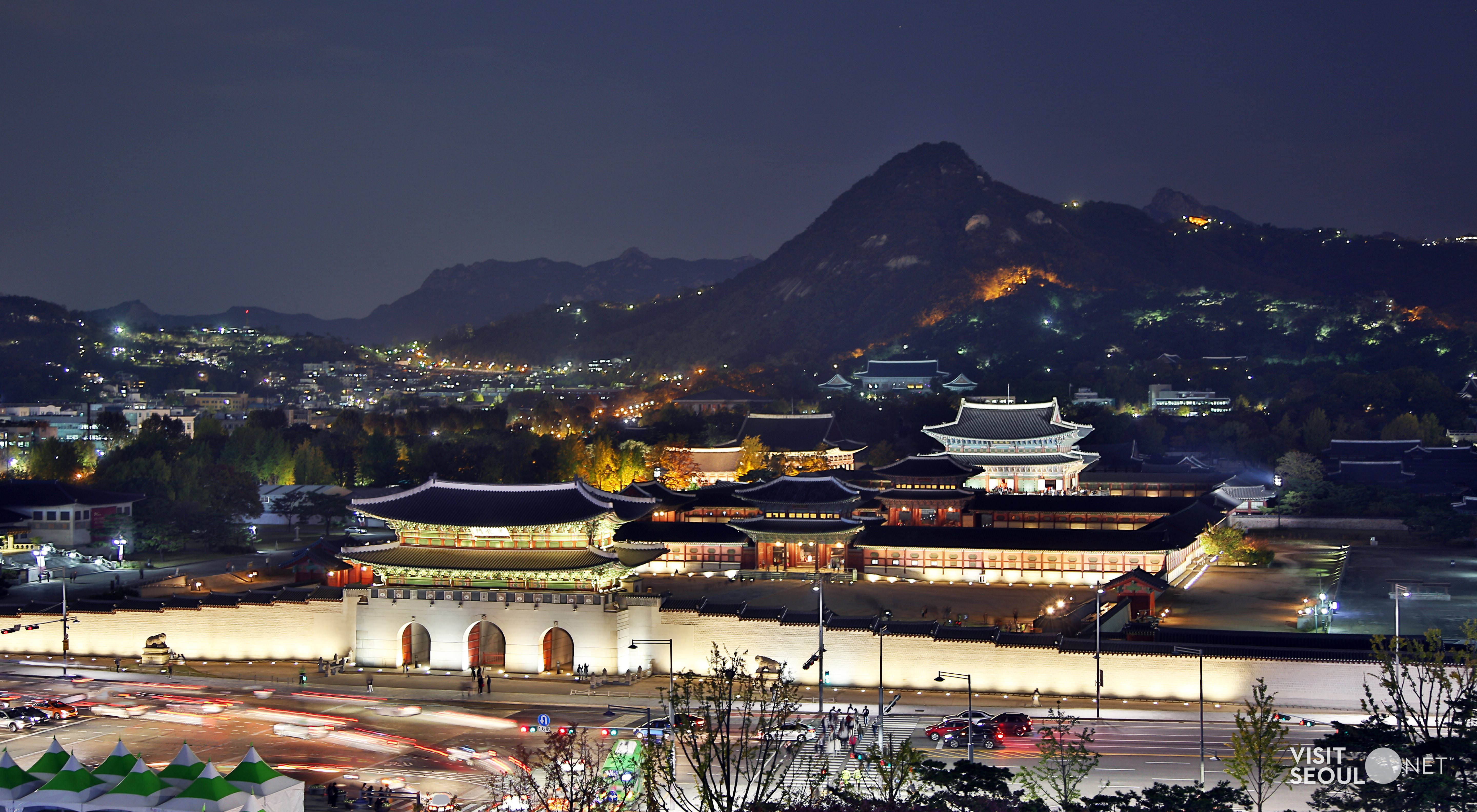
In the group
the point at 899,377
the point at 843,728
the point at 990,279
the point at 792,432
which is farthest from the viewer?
the point at 990,279

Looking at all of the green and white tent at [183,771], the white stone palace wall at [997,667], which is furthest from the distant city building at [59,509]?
the green and white tent at [183,771]

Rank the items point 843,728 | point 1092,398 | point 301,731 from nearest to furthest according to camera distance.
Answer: point 843,728, point 301,731, point 1092,398

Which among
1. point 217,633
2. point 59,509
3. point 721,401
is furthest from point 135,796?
point 721,401

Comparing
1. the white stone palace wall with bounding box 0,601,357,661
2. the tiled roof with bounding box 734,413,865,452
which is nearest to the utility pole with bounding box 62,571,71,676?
the white stone palace wall with bounding box 0,601,357,661

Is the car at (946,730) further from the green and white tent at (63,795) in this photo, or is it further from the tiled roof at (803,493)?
the tiled roof at (803,493)

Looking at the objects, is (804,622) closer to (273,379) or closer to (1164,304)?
(1164,304)

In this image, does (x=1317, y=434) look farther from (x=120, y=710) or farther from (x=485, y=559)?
(x=120, y=710)

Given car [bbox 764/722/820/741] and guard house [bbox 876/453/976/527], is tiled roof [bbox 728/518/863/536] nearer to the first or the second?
guard house [bbox 876/453/976/527]
